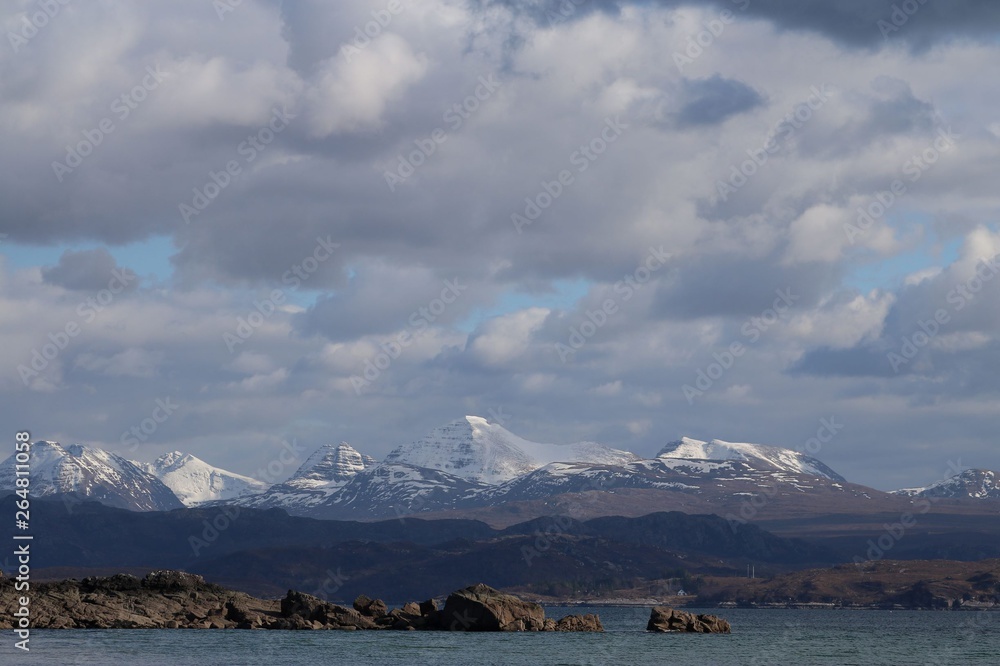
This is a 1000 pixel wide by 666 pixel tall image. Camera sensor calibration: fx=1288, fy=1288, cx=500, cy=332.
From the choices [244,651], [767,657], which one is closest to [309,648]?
[244,651]

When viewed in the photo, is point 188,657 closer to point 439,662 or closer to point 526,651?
point 439,662

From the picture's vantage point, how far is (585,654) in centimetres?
17950

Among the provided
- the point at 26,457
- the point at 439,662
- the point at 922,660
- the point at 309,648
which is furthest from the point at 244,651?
the point at 922,660

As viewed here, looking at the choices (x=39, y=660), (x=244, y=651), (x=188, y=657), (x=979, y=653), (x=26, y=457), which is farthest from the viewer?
(x=979, y=653)

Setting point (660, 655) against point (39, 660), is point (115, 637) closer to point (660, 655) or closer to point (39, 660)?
point (39, 660)

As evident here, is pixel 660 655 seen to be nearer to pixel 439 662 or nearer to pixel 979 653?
pixel 439 662

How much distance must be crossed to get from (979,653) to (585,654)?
204 feet

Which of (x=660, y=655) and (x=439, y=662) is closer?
(x=439, y=662)

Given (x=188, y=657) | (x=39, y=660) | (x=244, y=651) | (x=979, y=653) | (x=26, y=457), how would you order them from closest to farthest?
1. (x=26, y=457)
2. (x=39, y=660)
3. (x=188, y=657)
4. (x=244, y=651)
5. (x=979, y=653)

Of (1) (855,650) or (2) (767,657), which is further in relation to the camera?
(1) (855,650)

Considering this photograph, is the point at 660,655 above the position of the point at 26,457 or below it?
below

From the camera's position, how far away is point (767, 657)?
589 feet

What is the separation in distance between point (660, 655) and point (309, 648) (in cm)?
4955

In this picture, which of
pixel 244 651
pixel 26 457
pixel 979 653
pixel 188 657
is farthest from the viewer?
pixel 979 653
